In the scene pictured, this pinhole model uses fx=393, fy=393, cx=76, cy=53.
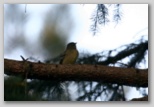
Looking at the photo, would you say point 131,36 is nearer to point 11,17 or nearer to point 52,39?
point 52,39

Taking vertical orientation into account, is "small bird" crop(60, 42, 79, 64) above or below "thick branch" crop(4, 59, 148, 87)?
above

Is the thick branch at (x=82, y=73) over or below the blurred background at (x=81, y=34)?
below

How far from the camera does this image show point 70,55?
6.13 feet

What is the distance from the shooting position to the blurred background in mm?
1925

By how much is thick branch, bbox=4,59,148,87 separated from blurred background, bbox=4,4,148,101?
4 cm

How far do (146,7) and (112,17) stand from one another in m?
0.17

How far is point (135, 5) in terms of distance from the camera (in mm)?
1949

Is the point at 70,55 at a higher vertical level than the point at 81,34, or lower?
lower

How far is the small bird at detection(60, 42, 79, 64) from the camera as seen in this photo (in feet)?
6.14

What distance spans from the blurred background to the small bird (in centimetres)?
3

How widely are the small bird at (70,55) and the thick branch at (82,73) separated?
1.0 inches

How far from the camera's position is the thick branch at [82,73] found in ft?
6.07

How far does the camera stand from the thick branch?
1.85 m

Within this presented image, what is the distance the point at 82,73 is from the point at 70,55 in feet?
0.35
